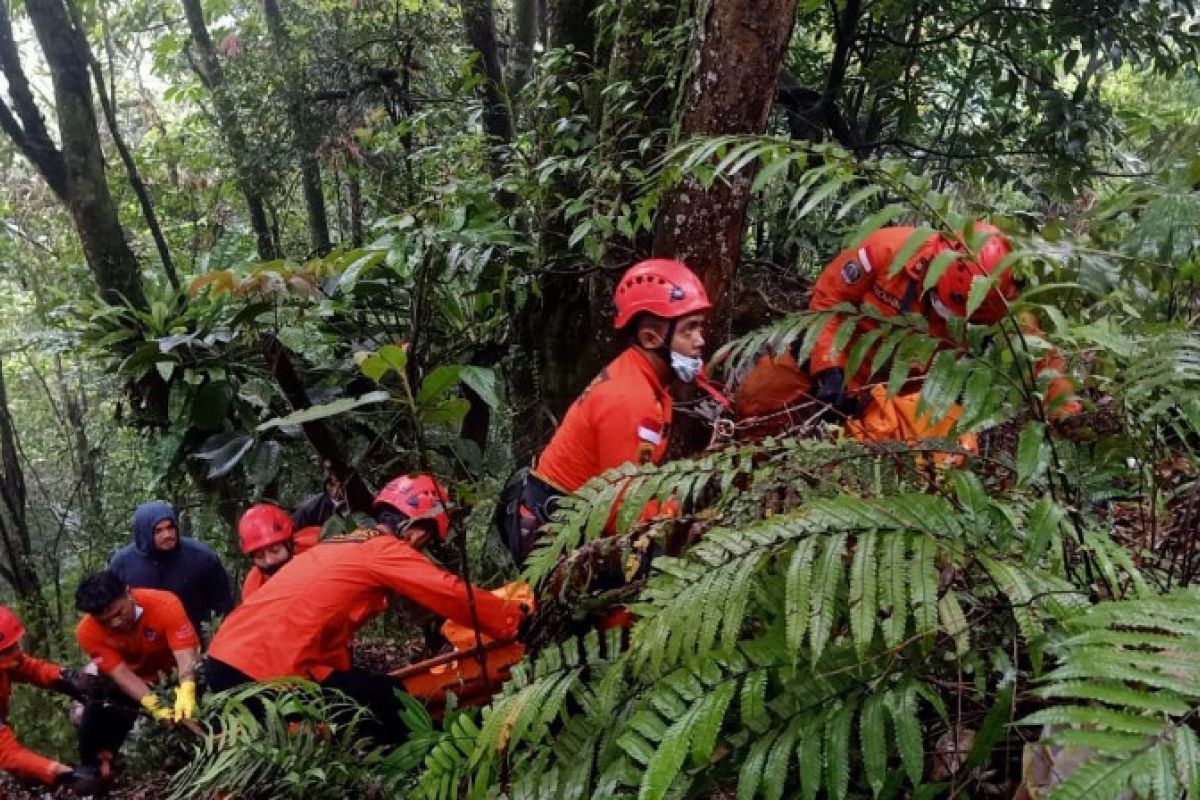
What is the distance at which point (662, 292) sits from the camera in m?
3.62

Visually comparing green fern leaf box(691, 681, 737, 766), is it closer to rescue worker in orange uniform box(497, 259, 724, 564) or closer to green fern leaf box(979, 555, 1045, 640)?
green fern leaf box(979, 555, 1045, 640)

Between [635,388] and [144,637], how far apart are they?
389 centimetres

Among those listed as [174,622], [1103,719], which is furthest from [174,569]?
[1103,719]

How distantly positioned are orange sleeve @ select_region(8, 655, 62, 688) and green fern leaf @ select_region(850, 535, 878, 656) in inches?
241

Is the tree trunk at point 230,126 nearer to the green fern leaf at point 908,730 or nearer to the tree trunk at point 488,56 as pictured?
the tree trunk at point 488,56

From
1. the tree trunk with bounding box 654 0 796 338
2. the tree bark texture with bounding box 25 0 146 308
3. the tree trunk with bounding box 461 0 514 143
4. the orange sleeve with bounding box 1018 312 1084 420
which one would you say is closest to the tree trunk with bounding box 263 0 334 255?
the tree bark texture with bounding box 25 0 146 308

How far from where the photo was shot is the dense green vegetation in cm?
180

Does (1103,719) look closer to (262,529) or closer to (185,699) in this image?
(185,699)

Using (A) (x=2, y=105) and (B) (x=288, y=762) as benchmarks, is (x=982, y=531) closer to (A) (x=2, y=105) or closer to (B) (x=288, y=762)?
(B) (x=288, y=762)

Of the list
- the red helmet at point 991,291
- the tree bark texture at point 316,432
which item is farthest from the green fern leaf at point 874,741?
the tree bark texture at point 316,432

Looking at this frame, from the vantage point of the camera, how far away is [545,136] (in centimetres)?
566

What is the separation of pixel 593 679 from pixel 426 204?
3.59m

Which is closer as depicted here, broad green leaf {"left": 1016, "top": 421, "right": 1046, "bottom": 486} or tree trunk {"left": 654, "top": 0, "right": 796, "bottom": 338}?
broad green leaf {"left": 1016, "top": 421, "right": 1046, "bottom": 486}

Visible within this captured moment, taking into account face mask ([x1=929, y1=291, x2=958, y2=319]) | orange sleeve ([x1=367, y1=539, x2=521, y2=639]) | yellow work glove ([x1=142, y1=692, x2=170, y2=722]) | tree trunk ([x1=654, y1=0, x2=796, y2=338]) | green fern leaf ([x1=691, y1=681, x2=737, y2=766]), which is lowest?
yellow work glove ([x1=142, y1=692, x2=170, y2=722])
